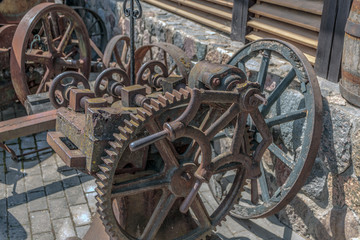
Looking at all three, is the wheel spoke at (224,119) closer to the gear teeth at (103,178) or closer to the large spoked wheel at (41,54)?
the gear teeth at (103,178)

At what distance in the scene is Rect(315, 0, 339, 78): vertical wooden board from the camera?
3.08 metres

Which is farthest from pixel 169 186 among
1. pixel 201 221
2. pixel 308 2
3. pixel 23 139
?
pixel 23 139

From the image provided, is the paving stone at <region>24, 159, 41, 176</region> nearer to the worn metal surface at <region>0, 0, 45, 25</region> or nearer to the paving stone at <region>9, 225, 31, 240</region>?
the paving stone at <region>9, 225, 31, 240</region>

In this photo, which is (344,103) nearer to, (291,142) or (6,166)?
(291,142)

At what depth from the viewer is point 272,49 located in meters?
3.07

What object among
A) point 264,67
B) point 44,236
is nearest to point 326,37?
point 264,67

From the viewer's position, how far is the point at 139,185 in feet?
8.59

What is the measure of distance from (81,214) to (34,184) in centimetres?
65

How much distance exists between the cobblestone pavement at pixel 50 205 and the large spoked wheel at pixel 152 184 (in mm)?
374

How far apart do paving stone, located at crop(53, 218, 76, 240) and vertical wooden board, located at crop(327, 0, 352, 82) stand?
220 centimetres

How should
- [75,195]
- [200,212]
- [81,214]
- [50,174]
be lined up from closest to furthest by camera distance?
[200,212] → [81,214] → [75,195] → [50,174]

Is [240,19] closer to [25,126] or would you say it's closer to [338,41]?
[338,41]

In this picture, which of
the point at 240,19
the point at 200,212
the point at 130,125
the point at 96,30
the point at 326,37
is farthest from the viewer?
the point at 96,30

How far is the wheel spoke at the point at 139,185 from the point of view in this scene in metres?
2.54
